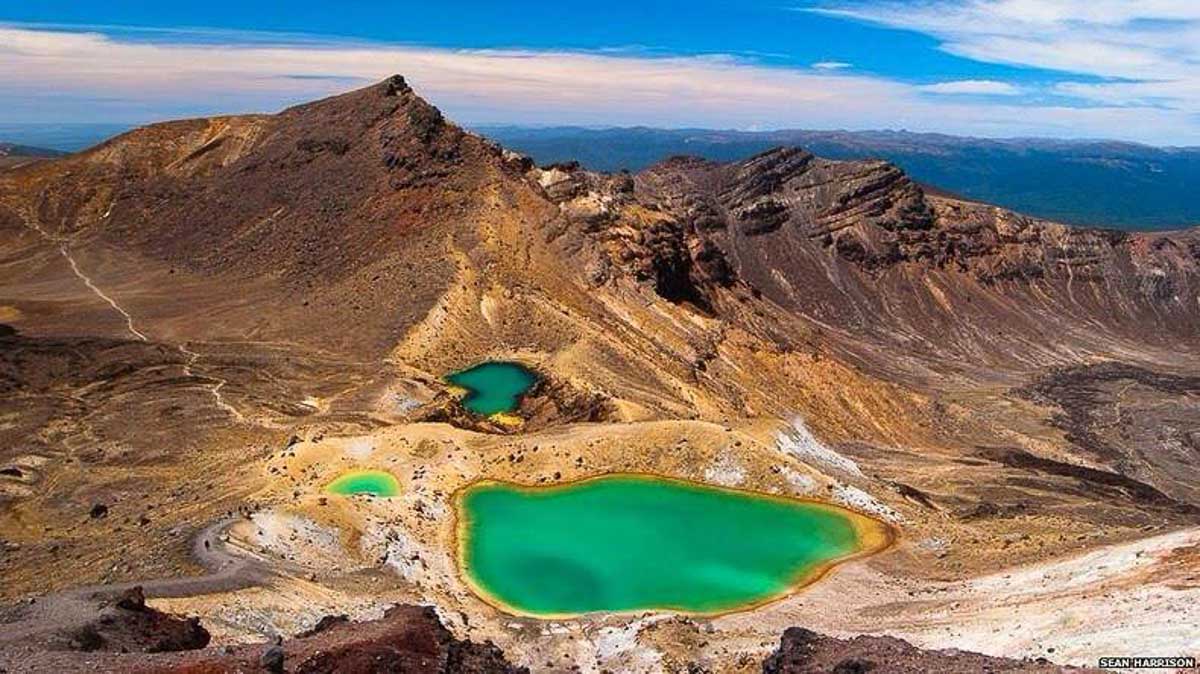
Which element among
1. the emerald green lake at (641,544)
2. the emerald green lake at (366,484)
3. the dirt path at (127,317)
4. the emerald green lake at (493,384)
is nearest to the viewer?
the emerald green lake at (641,544)

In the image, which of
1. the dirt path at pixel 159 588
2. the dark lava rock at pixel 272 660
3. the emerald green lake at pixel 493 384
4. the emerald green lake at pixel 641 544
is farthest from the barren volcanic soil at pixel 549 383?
the dark lava rock at pixel 272 660

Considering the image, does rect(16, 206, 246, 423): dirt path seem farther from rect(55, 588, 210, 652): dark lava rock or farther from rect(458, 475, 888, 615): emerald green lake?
rect(55, 588, 210, 652): dark lava rock

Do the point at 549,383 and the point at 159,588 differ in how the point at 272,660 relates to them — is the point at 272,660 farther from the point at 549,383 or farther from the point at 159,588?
the point at 549,383

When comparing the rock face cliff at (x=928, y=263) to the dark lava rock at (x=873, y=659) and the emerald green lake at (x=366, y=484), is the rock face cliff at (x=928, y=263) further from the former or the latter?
the dark lava rock at (x=873, y=659)

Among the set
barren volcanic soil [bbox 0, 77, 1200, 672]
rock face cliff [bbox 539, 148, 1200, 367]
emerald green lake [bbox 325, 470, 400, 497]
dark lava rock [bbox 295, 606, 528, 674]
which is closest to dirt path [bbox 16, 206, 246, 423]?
barren volcanic soil [bbox 0, 77, 1200, 672]

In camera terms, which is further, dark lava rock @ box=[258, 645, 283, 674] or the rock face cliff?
the rock face cliff

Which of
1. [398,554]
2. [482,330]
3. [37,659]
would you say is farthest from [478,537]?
[482,330]

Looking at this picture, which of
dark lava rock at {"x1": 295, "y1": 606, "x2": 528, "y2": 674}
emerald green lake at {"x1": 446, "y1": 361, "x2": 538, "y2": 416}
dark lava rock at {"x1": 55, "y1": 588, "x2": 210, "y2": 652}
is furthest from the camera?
emerald green lake at {"x1": 446, "y1": 361, "x2": 538, "y2": 416}
